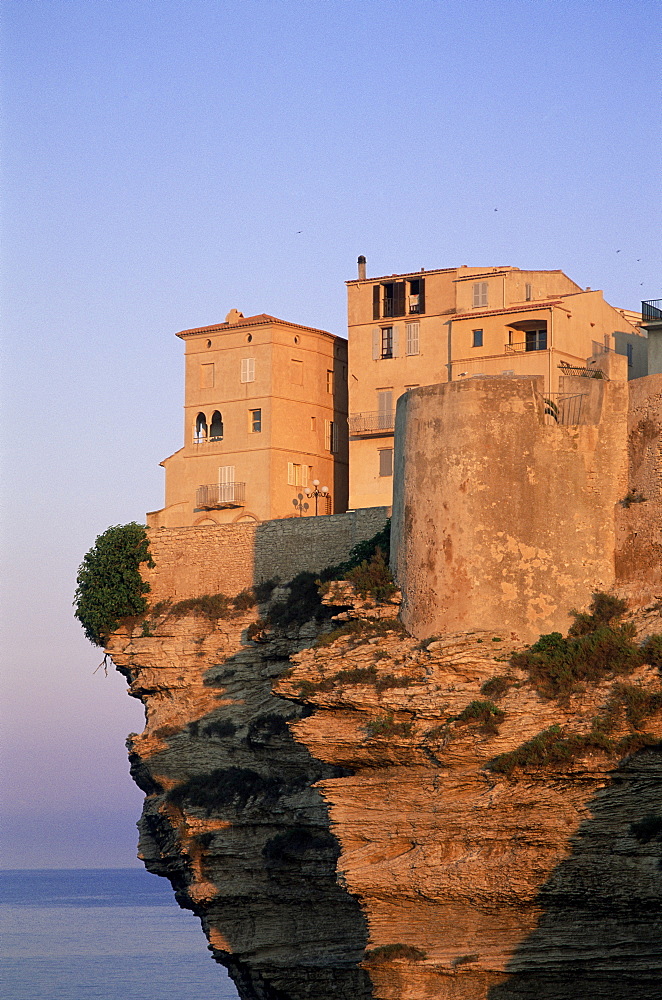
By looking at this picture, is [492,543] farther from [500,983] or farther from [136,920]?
[136,920]

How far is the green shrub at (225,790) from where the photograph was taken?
49.9 metres

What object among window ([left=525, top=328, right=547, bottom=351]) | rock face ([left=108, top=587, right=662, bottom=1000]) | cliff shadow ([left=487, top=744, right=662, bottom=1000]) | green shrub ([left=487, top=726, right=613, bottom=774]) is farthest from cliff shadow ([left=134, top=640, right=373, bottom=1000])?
window ([left=525, top=328, right=547, bottom=351])

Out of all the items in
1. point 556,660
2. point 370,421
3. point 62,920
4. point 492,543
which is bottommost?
point 62,920

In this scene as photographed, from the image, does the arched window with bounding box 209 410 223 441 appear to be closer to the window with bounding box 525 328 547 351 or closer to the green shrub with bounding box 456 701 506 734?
the window with bounding box 525 328 547 351

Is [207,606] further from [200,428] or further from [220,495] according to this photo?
[200,428]

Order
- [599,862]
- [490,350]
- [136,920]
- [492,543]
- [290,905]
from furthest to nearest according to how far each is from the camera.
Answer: [136,920] → [490,350] → [290,905] → [492,543] → [599,862]

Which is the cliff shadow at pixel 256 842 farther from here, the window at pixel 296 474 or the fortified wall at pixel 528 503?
the window at pixel 296 474

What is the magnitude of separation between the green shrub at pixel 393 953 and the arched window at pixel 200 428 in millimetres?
28901

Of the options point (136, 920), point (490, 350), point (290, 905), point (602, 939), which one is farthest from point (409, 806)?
point (136, 920)

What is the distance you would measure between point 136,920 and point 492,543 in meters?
114

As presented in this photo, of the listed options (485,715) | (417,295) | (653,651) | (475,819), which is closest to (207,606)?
(417,295)

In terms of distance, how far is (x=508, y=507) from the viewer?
3944cm

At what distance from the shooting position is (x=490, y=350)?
2362 inches

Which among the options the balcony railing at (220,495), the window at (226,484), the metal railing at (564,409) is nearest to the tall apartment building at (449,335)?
the balcony railing at (220,495)
